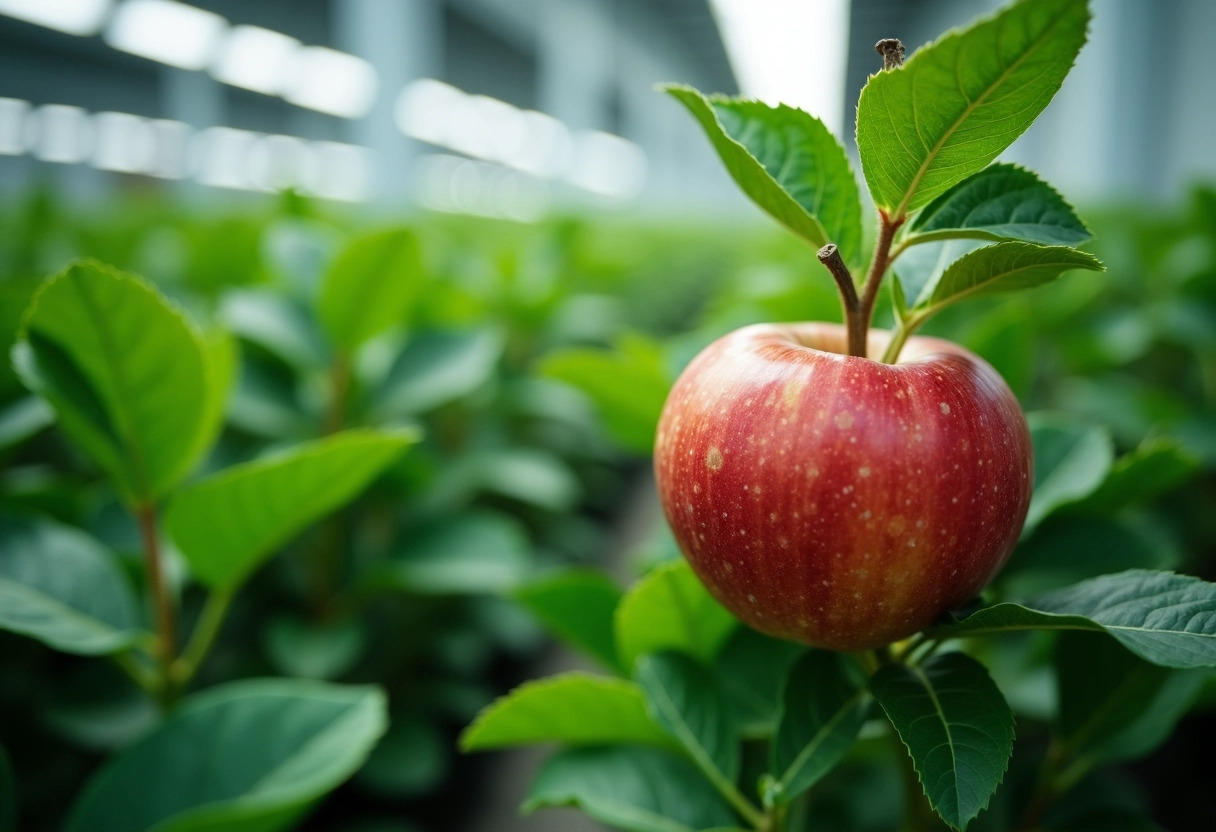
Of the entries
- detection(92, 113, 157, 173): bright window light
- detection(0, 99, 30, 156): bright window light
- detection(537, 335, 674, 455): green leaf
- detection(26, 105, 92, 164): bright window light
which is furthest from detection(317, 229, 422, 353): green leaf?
detection(92, 113, 157, 173): bright window light

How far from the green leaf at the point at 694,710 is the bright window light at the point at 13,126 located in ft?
44.8

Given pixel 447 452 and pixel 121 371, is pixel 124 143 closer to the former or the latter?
pixel 447 452

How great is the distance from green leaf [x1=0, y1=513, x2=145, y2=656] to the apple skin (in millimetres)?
516

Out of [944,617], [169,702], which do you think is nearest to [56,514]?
[169,702]

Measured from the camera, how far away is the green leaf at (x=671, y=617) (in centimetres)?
47

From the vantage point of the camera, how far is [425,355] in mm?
1008

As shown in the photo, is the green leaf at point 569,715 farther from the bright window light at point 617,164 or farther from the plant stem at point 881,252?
the bright window light at point 617,164

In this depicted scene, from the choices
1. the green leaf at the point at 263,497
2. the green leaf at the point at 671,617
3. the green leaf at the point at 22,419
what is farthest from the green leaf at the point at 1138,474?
the green leaf at the point at 22,419

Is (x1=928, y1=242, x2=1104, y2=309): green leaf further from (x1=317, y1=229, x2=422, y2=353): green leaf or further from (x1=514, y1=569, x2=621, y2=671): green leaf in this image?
(x1=317, y1=229, x2=422, y2=353): green leaf

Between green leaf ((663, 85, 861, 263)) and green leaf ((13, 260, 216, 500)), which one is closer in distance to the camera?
green leaf ((663, 85, 861, 263))

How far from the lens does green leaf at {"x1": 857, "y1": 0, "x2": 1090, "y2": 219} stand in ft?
0.87

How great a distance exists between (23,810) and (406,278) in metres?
0.73

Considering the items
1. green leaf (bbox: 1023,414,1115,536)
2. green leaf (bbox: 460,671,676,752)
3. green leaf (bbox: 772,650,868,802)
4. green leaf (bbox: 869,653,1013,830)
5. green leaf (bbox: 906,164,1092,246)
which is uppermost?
green leaf (bbox: 906,164,1092,246)

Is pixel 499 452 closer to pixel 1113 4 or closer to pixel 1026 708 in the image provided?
pixel 1026 708
